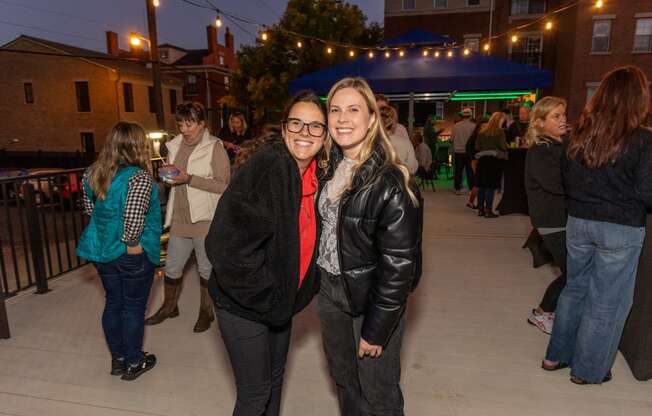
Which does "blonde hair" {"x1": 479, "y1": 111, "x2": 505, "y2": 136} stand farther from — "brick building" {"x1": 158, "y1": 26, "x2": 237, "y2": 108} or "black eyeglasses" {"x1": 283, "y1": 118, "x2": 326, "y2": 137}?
"brick building" {"x1": 158, "y1": 26, "x2": 237, "y2": 108}

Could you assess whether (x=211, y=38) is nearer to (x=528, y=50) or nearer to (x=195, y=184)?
(x=528, y=50)

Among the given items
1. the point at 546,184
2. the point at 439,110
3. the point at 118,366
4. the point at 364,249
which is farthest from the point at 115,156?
the point at 439,110

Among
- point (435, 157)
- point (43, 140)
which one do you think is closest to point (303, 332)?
point (435, 157)

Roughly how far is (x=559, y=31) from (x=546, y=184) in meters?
23.2

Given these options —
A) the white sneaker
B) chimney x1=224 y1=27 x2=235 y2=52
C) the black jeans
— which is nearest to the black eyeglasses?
the black jeans

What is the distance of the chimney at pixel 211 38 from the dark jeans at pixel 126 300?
158 ft

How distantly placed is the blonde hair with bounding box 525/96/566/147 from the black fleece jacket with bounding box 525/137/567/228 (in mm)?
53

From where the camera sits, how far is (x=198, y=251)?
3672mm

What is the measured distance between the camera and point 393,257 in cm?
183

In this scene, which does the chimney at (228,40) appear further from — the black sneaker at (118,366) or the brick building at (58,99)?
the black sneaker at (118,366)

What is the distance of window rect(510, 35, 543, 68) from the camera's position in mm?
22875

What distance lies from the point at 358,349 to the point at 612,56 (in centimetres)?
2284

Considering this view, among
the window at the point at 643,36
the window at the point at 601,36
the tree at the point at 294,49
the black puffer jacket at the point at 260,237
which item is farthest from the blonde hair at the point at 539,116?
the tree at the point at 294,49

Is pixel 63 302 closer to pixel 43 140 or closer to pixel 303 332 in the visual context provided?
pixel 303 332
